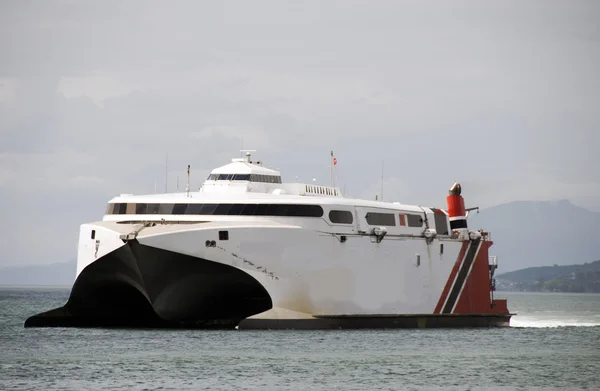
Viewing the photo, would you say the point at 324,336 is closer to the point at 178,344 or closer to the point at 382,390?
the point at 178,344

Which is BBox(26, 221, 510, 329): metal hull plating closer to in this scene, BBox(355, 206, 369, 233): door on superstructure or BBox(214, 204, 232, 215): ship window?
BBox(355, 206, 369, 233): door on superstructure

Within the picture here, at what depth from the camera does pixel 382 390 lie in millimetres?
30875

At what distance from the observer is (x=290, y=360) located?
3584cm

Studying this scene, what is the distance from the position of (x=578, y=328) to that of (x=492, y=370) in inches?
889

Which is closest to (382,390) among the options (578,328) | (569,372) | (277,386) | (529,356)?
(277,386)

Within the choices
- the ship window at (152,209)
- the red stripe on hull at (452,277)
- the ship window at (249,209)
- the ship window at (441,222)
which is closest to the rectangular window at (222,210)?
the ship window at (249,209)

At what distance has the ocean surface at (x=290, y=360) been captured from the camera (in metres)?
31.8

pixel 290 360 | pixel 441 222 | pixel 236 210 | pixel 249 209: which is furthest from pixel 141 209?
pixel 441 222

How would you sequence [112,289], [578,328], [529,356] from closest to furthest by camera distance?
[529,356], [112,289], [578,328]

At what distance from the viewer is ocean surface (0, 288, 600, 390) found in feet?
104

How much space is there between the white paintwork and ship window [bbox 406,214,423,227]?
7.3 inches

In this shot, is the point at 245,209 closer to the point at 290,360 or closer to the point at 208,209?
the point at 208,209

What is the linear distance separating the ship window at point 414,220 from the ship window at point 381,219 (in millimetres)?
1092

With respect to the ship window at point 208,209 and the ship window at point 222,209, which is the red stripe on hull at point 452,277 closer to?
the ship window at point 222,209
